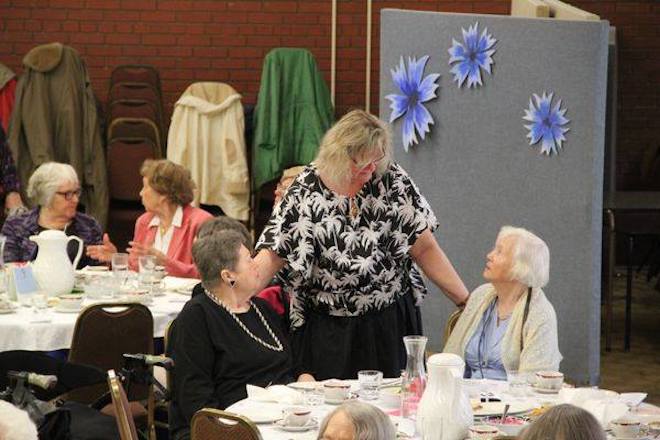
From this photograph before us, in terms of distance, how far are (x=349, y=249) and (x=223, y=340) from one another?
2.15 feet

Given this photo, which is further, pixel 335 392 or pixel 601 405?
pixel 335 392

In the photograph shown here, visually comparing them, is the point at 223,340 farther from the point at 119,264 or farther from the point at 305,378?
the point at 119,264

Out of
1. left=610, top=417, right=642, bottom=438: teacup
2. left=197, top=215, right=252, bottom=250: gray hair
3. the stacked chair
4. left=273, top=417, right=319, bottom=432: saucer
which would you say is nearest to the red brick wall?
the stacked chair

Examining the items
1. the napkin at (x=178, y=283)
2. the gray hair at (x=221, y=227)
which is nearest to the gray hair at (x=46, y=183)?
the napkin at (x=178, y=283)

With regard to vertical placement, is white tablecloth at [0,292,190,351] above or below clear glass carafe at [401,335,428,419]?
below

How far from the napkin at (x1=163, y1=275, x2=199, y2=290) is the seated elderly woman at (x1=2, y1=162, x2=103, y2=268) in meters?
0.63

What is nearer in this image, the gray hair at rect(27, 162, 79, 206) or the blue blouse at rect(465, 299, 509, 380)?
the blue blouse at rect(465, 299, 509, 380)

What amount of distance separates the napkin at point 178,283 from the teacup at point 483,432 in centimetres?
283

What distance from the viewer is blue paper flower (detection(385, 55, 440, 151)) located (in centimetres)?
674

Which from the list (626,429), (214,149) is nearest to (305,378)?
(626,429)

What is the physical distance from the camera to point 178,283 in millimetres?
→ 6352

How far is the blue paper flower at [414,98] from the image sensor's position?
22.1 ft

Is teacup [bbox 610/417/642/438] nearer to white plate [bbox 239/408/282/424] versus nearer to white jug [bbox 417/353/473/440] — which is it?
white jug [bbox 417/353/473/440]

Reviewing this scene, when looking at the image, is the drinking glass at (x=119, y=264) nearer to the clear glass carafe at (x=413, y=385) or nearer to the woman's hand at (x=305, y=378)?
the woman's hand at (x=305, y=378)
